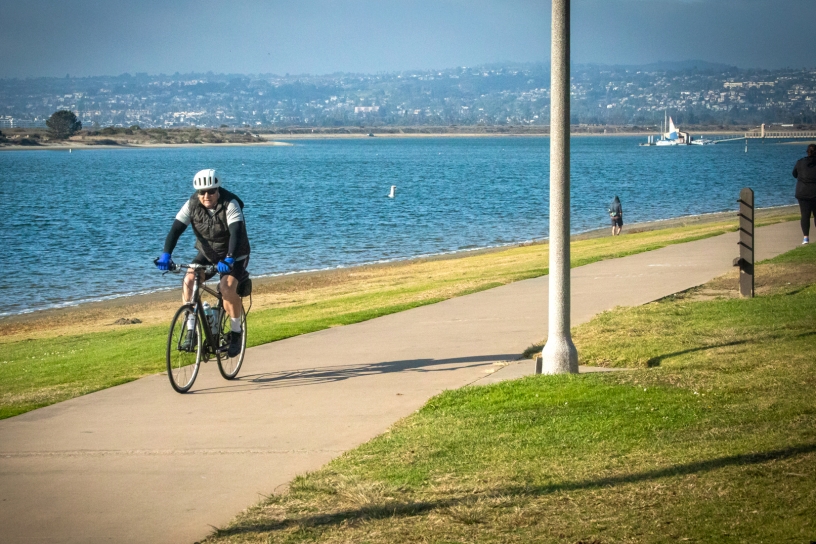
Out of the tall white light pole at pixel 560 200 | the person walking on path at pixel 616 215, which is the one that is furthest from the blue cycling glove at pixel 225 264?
the person walking on path at pixel 616 215

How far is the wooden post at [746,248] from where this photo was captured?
1150 centimetres

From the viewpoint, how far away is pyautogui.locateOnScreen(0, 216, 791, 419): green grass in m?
9.15

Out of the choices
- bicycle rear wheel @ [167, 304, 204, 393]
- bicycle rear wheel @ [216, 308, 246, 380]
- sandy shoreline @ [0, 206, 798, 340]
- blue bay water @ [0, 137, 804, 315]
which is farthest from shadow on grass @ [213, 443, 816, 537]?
blue bay water @ [0, 137, 804, 315]

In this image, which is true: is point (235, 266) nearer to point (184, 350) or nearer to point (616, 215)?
point (184, 350)

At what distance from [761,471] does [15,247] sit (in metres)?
36.0

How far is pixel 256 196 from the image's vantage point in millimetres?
69000

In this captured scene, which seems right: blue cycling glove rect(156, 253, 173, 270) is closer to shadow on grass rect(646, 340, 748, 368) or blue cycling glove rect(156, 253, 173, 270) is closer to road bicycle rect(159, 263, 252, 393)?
road bicycle rect(159, 263, 252, 393)

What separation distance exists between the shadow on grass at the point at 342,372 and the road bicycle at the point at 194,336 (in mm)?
226

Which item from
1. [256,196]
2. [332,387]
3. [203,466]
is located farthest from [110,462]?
[256,196]

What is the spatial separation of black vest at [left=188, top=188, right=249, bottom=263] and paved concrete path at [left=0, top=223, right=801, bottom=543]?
1.19 metres

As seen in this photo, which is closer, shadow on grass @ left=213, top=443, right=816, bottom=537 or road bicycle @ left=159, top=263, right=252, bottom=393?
shadow on grass @ left=213, top=443, right=816, bottom=537

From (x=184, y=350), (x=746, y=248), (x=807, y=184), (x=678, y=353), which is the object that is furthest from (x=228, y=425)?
(x=807, y=184)

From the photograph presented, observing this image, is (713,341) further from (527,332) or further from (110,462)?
(110,462)

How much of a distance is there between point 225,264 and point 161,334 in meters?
6.02
